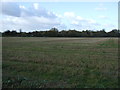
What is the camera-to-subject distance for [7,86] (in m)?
6.20

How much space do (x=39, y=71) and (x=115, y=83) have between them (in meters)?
3.86

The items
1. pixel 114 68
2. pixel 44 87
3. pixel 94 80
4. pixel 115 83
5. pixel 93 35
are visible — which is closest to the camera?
pixel 44 87

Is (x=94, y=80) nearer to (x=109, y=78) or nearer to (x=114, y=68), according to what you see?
(x=109, y=78)

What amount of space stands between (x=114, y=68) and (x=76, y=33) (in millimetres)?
63339

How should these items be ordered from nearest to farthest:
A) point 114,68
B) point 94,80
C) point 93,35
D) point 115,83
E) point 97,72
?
point 115,83 → point 94,80 → point 97,72 → point 114,68 → point 93,35

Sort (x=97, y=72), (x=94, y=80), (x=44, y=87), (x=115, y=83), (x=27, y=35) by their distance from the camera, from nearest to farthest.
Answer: (x=44, y=87) → (x=115, y=83) → (x=94, y=80) → (x=97, y=72) → (x=27, y=35)

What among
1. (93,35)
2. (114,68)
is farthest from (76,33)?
(114,68)

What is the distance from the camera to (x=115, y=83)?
7348 millimetres

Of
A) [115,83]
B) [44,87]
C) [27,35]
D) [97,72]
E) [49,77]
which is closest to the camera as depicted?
[44,87]

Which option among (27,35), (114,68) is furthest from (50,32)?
(114,68)

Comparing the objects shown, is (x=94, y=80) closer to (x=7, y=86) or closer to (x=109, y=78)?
(x=109, y=78)

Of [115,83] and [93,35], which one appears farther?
[93,35]

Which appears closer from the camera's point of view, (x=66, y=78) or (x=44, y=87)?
(x=44, y=87)

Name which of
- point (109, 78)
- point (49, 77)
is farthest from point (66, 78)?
point (109, 78)
